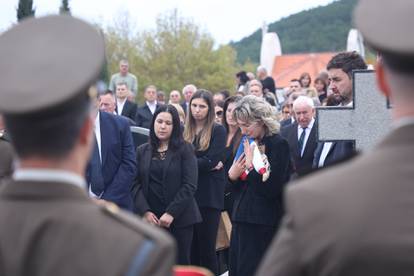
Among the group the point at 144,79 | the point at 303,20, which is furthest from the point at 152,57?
the point at 303,20

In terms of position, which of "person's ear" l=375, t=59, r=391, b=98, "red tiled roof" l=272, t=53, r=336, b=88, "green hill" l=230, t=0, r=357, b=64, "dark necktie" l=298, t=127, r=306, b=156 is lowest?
"dark necktie" l=298, t=127, r=306, b=156

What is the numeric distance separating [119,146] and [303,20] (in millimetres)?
113136

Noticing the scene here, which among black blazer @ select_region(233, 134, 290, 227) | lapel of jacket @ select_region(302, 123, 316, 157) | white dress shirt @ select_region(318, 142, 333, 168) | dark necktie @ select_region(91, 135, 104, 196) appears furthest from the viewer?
lapel of jacket @ select_region(302, 123, 316, 157)

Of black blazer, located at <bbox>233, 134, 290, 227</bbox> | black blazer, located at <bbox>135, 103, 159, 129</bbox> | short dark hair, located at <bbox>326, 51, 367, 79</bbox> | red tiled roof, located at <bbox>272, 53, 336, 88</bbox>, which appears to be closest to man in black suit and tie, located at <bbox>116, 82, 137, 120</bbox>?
black blazer, located at <bbox>135, 103, 159, 129</bbox>

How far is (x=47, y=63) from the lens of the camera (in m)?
2.84

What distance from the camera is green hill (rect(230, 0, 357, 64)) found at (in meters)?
112

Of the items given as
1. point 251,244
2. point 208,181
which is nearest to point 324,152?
point 251,244

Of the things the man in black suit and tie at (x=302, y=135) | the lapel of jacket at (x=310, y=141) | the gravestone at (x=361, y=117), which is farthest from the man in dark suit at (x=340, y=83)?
the lapel of jacket at (x=310, y=141)

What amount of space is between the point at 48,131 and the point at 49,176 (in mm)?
130

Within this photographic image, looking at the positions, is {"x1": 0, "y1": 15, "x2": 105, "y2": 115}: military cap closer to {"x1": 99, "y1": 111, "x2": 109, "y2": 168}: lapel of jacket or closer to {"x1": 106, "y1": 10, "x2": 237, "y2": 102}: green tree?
{"x1": 99, "y1": 111, "x2": 109, "y2": 168}: lapel of jacket

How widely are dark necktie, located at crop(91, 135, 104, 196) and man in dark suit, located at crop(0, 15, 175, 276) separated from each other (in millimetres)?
6077

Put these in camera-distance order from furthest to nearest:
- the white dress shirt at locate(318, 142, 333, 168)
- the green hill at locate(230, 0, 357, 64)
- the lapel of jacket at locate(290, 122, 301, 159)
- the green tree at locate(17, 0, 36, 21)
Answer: the green hill at locate(230, 0, 357, 64)
the green tree at locate(17, 0, 36, 21)
the lapel of jacket at locate(290, 122, 301, 159)
the white dress shirt at locate(318, 142, 333, 168)

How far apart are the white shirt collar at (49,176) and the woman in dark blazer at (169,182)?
636 centimetres

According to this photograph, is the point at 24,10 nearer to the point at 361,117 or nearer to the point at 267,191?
the point at 267,191
